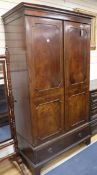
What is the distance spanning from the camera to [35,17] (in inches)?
65.6

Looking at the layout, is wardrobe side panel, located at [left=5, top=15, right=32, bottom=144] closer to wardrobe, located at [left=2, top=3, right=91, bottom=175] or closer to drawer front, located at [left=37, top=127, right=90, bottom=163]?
wardrobe, located at [left=2, top=3, right=91, bottom=175]

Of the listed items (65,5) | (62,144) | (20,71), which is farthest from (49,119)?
(65,5)

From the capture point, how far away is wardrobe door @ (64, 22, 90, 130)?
2.04 m

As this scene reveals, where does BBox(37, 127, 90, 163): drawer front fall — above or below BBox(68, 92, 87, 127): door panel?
below

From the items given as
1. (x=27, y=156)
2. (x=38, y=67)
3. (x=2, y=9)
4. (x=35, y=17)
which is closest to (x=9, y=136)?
(x=27, y=156)

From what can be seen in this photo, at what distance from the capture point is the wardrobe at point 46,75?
1.72 meters

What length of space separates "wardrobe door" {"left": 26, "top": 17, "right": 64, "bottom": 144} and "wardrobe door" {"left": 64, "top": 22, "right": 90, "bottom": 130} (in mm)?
115

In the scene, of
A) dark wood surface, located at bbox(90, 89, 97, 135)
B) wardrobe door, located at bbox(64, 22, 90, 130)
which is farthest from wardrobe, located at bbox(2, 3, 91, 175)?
dark wood surface, located at bbox(90, 89, 97, 135)

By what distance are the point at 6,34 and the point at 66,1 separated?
51.3 inches

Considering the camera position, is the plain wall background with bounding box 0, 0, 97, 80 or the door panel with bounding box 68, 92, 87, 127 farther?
the door panel with bounding box 68, 92, 87, 127

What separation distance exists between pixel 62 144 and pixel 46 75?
3.39ft

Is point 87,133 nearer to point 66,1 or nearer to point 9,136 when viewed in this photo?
point 9,136

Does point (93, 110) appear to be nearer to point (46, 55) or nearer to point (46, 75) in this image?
point (46, 75)

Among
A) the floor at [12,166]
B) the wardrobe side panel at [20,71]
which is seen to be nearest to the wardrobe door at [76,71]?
the floor at [12,166]
